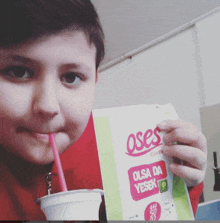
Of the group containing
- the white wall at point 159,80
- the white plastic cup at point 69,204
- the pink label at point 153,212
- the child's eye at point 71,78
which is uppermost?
the white wall at point 159,80

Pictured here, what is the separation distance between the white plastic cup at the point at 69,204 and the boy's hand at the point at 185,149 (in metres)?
0.23

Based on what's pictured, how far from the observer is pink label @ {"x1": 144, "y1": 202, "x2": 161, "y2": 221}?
444 mm

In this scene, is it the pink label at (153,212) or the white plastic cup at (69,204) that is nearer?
the white plastic cup at (69,204)

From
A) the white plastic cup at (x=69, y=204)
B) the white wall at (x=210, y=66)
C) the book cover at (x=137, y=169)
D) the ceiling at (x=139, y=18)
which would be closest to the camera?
the white plastic cup at (x=69, y=204)

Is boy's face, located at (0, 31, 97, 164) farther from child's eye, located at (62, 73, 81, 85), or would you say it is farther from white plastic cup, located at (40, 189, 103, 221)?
white plastic cup, located at (40, 189, 103, 221)

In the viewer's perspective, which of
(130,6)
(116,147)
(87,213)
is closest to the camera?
(87,213)

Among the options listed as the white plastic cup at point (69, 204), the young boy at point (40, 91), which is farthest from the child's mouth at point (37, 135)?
the white plastic cup at point (69, 204)

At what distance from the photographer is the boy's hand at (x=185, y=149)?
1.64 ft

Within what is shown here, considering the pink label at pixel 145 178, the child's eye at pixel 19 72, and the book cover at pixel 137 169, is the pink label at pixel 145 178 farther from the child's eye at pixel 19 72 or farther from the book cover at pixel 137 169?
the child's eye at pixel 19 72

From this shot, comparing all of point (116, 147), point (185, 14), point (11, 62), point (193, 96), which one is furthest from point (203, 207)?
point (11, 62)

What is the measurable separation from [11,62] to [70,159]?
10.0 inches

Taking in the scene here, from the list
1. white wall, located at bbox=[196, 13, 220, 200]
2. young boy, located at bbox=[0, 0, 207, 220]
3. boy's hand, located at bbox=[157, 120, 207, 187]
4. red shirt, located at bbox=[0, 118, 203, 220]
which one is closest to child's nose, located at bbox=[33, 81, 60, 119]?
young boy, located at bbox=[0, 0, 207, 220]

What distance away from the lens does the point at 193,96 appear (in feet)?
2.43

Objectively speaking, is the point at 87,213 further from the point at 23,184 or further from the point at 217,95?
the point at 217,95
